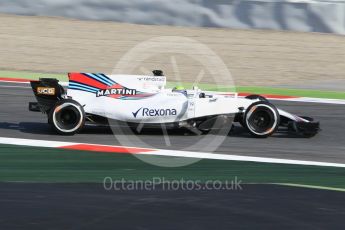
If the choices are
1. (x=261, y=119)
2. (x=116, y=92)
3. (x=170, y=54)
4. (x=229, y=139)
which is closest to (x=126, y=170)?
(x=116, y=92)

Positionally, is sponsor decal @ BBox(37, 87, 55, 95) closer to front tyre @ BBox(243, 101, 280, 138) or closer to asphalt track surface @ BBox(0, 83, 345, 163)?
asphalt track surface @ BBox(0, 83, 345, 163)

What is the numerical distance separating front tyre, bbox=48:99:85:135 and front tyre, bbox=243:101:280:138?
7.60 feet

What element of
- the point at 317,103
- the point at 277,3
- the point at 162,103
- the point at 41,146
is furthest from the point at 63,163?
the point at 277,3

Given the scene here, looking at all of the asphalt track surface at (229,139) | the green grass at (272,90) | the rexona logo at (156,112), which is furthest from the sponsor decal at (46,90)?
the green grass at (272,90)

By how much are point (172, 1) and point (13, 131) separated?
1279cm

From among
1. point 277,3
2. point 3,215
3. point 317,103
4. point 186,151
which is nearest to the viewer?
point 3,215

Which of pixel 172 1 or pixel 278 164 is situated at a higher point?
pixel 172 1

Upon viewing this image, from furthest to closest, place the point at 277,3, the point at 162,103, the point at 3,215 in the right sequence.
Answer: the point at 277,3 → the point at 162,103 → the point at 3,215

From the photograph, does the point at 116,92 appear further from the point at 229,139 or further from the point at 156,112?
the point at 229,139

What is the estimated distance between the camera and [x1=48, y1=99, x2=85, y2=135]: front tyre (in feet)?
37.3

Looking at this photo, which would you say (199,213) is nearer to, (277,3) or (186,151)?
(186,151)

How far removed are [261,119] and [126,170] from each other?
288 centimetres

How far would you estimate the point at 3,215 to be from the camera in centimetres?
688

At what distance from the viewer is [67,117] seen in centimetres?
1152
